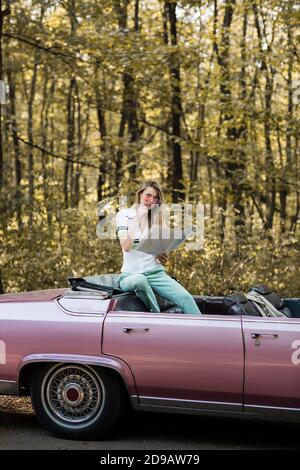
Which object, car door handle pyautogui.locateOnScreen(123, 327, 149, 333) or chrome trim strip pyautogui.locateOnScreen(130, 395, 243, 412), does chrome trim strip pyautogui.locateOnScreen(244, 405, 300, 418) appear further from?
car door handle pyautogui.locateOnScreen(123, 327, 149, 333)

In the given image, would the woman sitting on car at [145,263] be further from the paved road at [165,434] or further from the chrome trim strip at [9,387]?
the chrome trim strip at [9,387]

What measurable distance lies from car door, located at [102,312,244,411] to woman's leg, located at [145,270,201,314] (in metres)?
0.53

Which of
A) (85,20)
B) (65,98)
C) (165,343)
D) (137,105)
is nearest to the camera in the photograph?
(165,343)

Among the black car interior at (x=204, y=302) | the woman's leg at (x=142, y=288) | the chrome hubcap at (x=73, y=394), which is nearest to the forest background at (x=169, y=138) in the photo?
the black car interior at (x=204, y=302)

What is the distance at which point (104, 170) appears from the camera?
58.3 ft

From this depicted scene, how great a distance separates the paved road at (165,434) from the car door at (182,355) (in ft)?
1.25

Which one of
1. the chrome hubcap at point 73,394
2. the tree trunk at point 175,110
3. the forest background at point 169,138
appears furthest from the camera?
the tree trunk at point 175,110

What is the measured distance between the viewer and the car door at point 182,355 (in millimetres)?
4973

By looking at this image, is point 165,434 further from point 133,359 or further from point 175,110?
point 175,110

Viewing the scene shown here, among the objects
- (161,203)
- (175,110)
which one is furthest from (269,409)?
(175,110)

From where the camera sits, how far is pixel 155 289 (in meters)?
5.84
